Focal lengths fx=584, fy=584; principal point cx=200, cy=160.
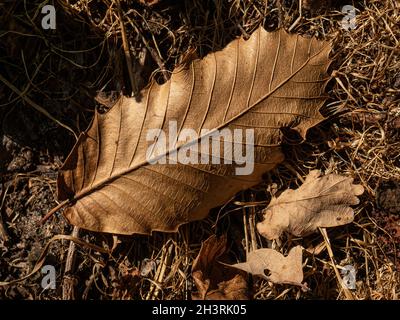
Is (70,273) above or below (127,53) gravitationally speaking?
below

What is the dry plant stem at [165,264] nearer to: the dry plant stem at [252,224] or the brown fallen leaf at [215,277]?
the brown fallen leaf at [215,277]

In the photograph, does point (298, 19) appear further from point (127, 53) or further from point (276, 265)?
point (276, 265)

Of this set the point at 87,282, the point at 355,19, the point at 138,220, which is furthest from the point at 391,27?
the point at 87,282

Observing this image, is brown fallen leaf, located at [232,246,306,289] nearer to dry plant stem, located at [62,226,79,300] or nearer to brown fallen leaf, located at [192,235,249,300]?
brown fallen leaf, located at [192,235,249,300]

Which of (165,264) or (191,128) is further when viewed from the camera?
(165,264)

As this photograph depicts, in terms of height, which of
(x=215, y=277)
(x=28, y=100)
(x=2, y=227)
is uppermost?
(x=28, y=100)

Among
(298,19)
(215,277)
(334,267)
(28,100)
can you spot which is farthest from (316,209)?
(28,100)
